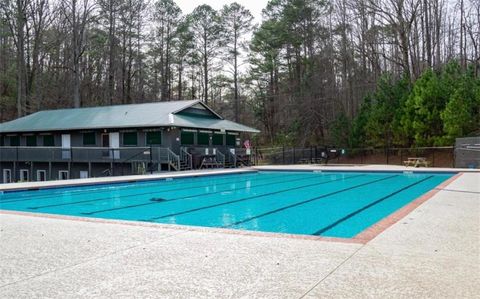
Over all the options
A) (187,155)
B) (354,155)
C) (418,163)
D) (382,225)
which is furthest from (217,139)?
(382,225)

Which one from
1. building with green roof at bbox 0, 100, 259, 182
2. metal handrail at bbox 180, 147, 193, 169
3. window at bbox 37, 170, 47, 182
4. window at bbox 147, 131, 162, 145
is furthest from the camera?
window at bbox 37, 170, 47, 182

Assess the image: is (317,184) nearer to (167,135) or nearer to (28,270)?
(167,135)

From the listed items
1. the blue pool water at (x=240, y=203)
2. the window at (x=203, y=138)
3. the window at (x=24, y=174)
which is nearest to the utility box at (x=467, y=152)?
the blue pool water at (x=240, y=203)

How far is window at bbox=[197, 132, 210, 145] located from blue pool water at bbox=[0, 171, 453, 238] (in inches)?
314

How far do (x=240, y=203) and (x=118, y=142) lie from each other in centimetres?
1499

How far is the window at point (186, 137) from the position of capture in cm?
2241

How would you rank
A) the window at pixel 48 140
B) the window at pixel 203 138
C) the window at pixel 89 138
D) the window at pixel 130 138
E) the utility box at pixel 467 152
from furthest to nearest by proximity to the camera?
the window at pixel 48 140, the window at pixel 89 138, the window at pixel 203 138, the window at pixel 130 138, the utility box at pixel 467 152

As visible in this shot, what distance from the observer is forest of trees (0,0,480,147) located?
25.0 m

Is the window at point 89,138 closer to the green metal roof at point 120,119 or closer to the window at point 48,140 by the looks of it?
the green metal roof at point 120,119

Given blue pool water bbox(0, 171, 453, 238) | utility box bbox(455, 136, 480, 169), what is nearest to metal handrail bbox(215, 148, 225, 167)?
blue pool water bbox(0, 171, 453, 238)

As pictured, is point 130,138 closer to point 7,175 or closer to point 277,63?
point 7,175

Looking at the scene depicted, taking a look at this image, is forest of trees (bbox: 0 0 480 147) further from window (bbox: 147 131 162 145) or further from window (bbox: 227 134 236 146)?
window (bbox: 147 131 162 145)

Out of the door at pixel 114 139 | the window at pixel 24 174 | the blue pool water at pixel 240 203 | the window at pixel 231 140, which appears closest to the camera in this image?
the blue pool water at pixel 240 203

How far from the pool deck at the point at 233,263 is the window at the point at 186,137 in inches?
653
